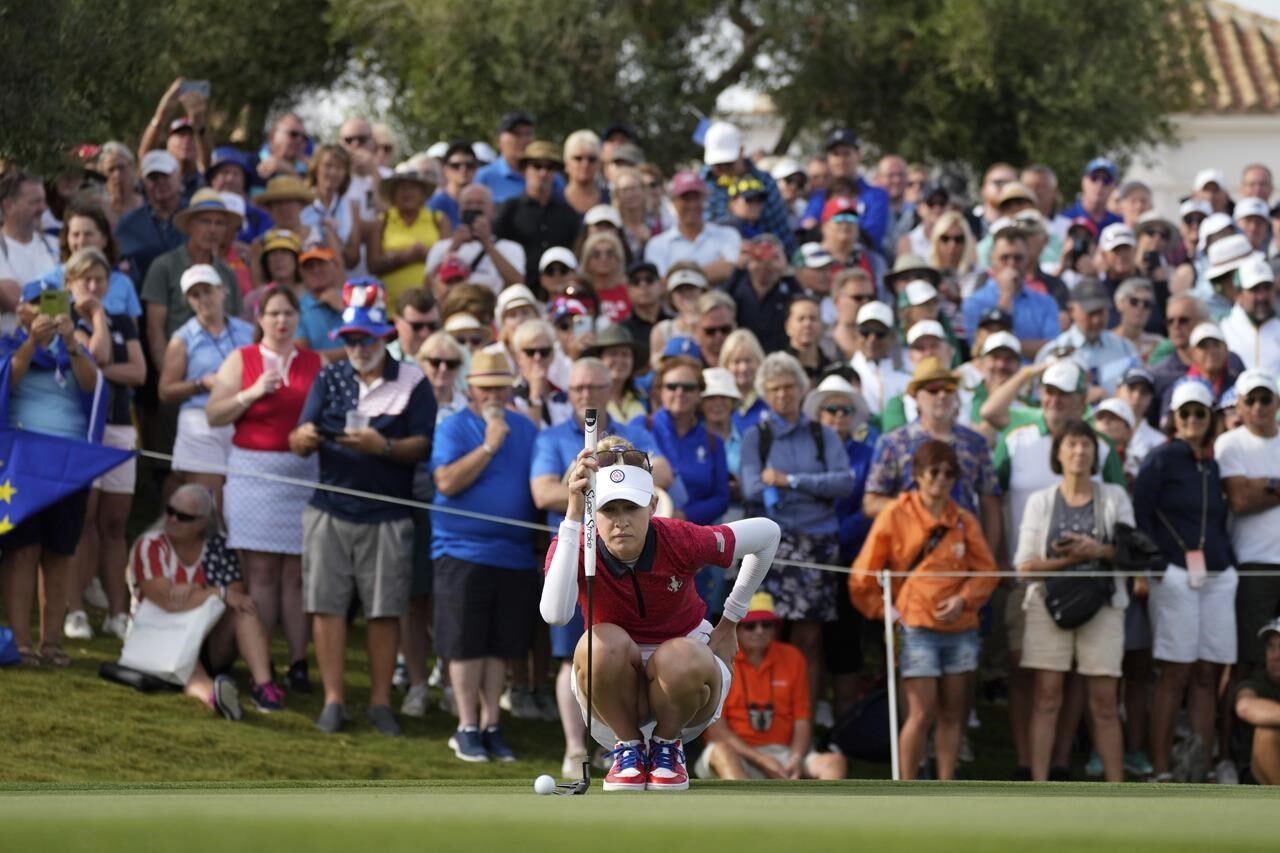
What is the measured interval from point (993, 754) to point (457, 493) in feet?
13.4

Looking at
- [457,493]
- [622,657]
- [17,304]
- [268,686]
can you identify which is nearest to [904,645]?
[457,493]

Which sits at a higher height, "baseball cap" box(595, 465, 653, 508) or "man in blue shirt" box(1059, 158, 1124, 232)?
"man in blue shirt" box(1059, 158, 1124, 232)

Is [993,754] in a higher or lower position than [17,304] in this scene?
lower

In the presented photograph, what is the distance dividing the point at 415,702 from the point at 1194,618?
15.7 feet

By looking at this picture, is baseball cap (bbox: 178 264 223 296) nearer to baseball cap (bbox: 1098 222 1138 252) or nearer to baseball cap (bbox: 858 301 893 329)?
baseball cap (bbox: 858 301 893 329)

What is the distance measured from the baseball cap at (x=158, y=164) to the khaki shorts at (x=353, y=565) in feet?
10.5

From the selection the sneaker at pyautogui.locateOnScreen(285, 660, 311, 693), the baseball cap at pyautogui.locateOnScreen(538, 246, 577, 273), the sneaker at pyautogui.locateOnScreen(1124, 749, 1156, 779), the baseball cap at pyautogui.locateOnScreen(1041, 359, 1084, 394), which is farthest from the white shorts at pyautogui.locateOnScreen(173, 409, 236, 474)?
the sneaker at pyautogui.locateOnScreen(1124, 749, 1156, 779)

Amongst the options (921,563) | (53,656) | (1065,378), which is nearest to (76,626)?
(53,656)

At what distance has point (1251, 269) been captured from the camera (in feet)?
51.0

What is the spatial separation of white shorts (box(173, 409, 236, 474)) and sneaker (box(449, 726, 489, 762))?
2.24m

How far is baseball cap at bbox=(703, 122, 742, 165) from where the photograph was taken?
1719 cm

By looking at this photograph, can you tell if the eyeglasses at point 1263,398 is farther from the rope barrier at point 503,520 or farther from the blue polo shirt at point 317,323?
the blue polo shirt at point 317,323

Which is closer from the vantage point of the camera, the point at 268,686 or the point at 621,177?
the point at 268,686

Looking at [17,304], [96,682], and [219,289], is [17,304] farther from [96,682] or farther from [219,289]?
[96,682]
